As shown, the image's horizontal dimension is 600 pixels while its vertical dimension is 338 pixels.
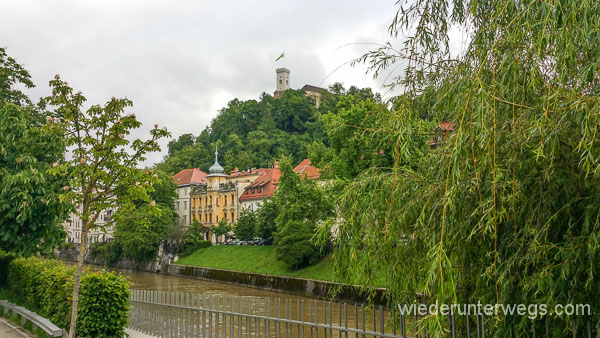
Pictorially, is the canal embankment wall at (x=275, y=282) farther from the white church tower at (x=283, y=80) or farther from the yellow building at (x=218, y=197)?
the white church tower at (x=283, y=80)

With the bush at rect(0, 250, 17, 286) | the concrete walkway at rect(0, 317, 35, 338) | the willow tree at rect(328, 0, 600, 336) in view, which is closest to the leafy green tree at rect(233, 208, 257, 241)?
the bush at rect(0, 250, 17, 286)

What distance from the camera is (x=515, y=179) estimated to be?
4.61m

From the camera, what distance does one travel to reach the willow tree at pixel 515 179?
4164mm

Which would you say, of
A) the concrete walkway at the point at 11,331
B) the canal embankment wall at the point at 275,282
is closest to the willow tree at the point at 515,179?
the concrete walkway at the point at 11,331

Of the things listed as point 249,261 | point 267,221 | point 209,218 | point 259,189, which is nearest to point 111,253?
point 209,218

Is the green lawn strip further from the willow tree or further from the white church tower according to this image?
the white church tower

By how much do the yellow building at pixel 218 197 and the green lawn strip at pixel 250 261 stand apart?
16001 millimetres

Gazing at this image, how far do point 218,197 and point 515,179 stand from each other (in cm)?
6570

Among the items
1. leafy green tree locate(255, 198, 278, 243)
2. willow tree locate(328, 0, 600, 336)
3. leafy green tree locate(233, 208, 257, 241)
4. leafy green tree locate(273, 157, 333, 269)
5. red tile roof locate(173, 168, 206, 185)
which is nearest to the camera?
willow tree locate(328, 0, 600, 336)

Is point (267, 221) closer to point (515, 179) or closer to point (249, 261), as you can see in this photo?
point (249, 261)

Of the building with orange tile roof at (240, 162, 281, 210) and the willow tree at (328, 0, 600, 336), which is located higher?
the building with orange tile roof at (240, 162, 281, 210)

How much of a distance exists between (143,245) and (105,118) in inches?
Result: 1699

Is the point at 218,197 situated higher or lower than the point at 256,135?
lower

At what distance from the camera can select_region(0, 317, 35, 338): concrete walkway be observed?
1062 centimetres
